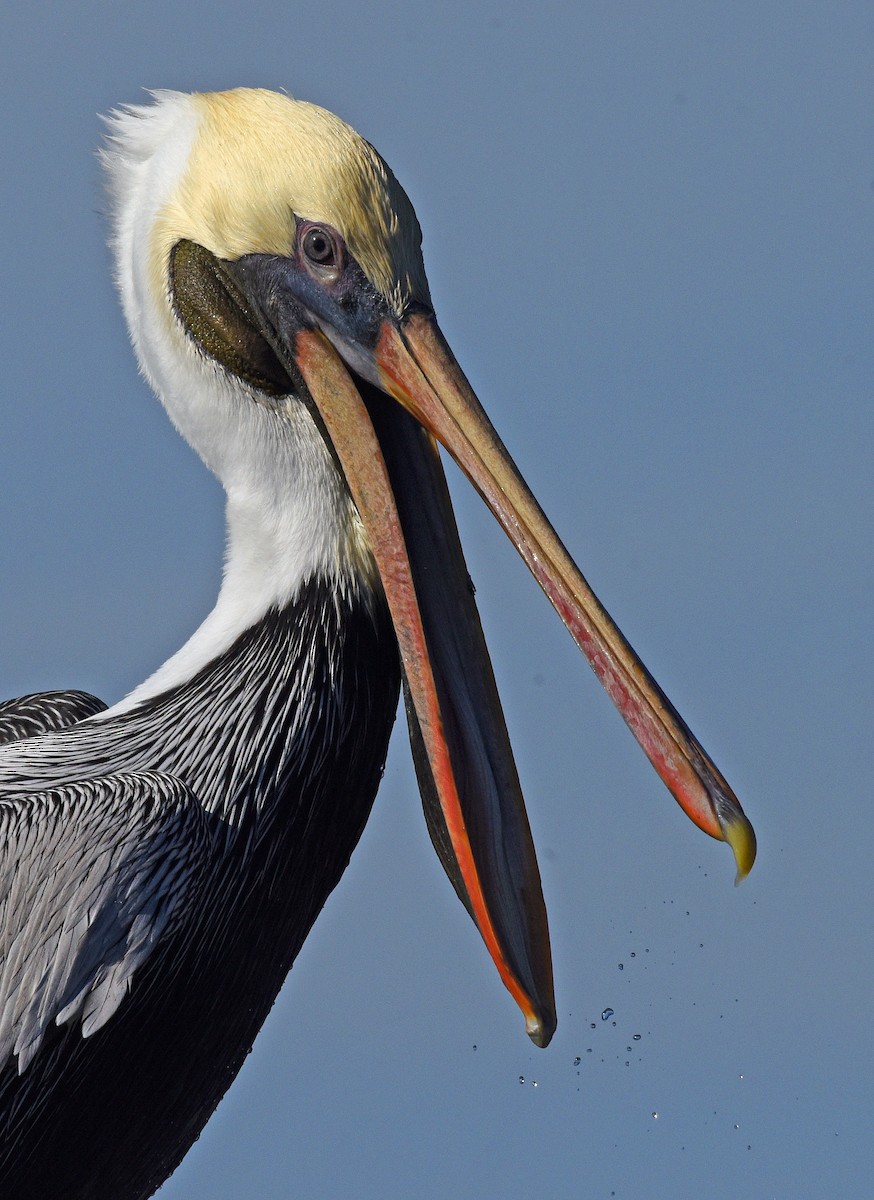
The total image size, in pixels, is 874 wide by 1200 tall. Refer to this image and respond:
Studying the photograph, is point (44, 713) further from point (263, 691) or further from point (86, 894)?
point (86, 894)

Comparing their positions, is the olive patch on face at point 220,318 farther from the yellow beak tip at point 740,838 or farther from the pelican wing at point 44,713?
the yellow beak tip at point 740,838

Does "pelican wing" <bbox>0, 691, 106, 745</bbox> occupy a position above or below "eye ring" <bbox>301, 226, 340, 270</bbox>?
below

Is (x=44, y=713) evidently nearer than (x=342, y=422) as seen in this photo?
No

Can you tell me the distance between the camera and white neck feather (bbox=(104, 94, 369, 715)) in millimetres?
5816

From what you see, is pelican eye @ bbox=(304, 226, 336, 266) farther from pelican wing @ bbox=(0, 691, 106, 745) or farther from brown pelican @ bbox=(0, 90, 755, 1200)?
pelican wing @ bbox=(0, 691, 106, 745)

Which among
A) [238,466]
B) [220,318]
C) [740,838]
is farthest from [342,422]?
[740,838]

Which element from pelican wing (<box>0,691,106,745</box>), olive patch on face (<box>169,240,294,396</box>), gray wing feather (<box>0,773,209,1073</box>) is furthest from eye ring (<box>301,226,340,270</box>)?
pelican wing (<box>0,691,106,745</box>)

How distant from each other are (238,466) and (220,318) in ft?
1.37

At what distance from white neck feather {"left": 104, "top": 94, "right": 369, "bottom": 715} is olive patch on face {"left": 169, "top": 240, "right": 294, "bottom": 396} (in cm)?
4

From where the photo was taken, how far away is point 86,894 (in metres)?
5.39

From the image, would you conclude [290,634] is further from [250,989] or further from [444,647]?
[250,989]

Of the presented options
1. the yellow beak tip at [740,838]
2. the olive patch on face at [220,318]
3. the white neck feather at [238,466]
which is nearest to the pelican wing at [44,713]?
the white neck feather at [238,466]

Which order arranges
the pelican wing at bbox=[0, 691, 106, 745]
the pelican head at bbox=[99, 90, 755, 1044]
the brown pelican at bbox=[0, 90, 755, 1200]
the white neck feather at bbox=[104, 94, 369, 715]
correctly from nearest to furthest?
the brown pelican at bbox=[0, 90, 755, 1200], the pelican head at bbox=[99, 90, 755, 1044], the white neck feather at bbox=[104, 94, 369, 715], the pelican wing at bbox=[0, 691, 106, 745]

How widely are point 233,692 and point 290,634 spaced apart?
0.22 m
